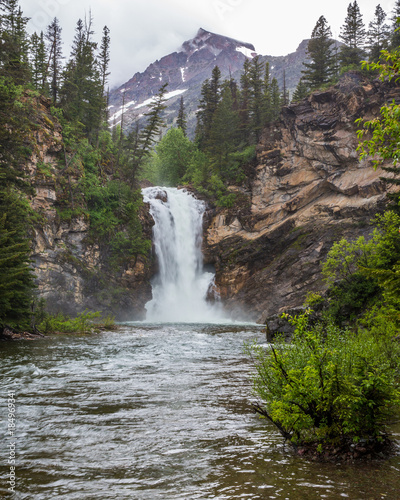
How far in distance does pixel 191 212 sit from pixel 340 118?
19.9 m

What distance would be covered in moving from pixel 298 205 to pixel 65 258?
81.9 ft

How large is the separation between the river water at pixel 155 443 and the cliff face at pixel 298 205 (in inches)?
1038

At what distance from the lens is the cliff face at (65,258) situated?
32.7 meters

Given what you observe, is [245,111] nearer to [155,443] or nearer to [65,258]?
[65,258]

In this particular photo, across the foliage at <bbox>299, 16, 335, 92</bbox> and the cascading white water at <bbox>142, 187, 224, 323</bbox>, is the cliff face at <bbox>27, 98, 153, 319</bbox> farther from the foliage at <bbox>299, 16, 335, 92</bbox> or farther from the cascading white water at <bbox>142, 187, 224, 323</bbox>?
the foliage at <bbox>299, 16, 335, 92</bbox>

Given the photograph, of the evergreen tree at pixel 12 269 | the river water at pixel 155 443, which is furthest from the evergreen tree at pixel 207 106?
the river water at pixel 155 443

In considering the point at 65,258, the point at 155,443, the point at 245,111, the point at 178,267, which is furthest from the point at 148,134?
the point at 155,443

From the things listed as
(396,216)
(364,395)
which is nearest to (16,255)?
(364,395)

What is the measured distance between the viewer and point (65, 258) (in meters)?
34.4

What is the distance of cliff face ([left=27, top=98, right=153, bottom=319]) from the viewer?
32656 mm

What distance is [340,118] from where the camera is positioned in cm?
3825

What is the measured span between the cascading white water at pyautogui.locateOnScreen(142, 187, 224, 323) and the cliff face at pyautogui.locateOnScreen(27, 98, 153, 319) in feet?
6.74

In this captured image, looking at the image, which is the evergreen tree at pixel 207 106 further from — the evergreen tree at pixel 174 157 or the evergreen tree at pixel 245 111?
the evergreen tree at pixel 245 111

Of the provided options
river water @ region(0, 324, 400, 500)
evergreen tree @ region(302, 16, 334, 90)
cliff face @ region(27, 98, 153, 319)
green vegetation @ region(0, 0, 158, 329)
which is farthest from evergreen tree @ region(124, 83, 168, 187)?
river water @ region(0, 324, 400, 500)
